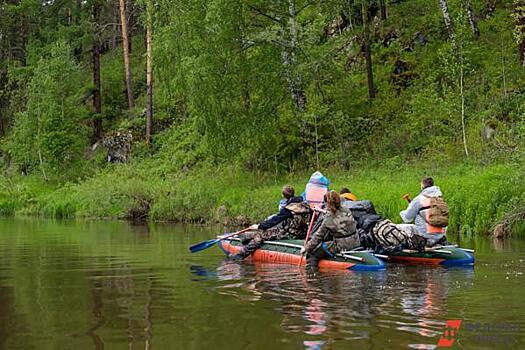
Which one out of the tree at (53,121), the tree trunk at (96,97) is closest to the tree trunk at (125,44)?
the tree trunk at (96,97)

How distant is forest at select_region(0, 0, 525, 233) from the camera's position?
896 inches

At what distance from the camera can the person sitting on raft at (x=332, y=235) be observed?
13008 millimetres

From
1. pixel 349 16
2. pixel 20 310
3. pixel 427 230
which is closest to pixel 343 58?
pixel 349 16

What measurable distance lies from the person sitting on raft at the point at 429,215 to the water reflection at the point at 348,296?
0.86 metres

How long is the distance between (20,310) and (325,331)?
366cm

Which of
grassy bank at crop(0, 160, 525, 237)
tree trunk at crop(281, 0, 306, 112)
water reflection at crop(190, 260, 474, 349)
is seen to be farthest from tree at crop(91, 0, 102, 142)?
water reflection at crop(190, 260, 474, 349)

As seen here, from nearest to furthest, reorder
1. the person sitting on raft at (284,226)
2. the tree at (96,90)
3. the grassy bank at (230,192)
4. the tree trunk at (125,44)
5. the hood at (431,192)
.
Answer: the hood at (431,192), the person sitting on raft at (284,226), the grassy bank at (230,192), the tree trunk at (125,44), the tree at (96,90)

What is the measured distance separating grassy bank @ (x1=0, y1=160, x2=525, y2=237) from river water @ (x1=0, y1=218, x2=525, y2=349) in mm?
2713

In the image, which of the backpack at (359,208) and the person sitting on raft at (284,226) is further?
the person sitting on raft at (284,226)

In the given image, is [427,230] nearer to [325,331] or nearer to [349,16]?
[325,331]

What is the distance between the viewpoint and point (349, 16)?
33.3m

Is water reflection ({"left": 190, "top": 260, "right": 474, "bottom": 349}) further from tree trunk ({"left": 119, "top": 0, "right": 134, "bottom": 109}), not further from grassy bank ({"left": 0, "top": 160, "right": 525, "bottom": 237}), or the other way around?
tree trunk ({"left": 119, "top": 0, "right": 134, "bottom": 109})

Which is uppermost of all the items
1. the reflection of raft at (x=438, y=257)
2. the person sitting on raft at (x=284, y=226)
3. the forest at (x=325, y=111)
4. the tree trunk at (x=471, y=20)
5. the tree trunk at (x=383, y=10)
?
the tree trunk at (x=383, y=10)

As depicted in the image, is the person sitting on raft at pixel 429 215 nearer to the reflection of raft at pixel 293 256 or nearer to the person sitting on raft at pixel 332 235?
the person sitting on raft at pixel 332 235
